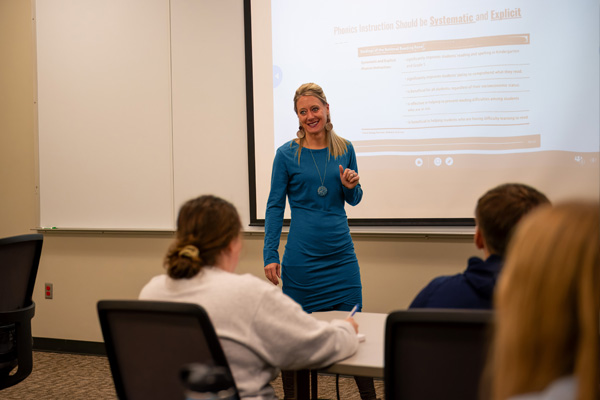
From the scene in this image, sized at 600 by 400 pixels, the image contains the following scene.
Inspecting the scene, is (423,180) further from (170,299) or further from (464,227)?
(170,299)

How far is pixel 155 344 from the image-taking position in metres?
1.41

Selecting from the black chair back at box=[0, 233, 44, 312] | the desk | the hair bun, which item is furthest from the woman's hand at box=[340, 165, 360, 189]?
the black chair back at box=[0, 233, 44, 312]

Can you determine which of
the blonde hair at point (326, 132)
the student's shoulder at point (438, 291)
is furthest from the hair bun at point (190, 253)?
the blonde hair at point (326, 132)

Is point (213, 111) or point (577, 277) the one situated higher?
point (213, 111)

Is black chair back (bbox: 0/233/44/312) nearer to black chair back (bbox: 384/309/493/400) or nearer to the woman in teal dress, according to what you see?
the woman in teal dress

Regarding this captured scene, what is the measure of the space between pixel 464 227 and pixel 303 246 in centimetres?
120

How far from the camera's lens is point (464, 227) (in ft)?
10.9

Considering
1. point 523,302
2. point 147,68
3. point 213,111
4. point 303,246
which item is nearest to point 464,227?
point 303,246

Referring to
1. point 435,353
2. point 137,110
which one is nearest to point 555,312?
point 435,353

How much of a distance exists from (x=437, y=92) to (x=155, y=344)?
248 centimetres

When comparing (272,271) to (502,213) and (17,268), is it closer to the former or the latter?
(17,268)

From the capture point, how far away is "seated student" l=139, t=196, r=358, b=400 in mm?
1403

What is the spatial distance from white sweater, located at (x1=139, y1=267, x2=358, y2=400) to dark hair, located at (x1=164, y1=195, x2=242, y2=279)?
0.03m

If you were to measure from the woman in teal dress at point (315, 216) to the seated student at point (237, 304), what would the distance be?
101 cm
